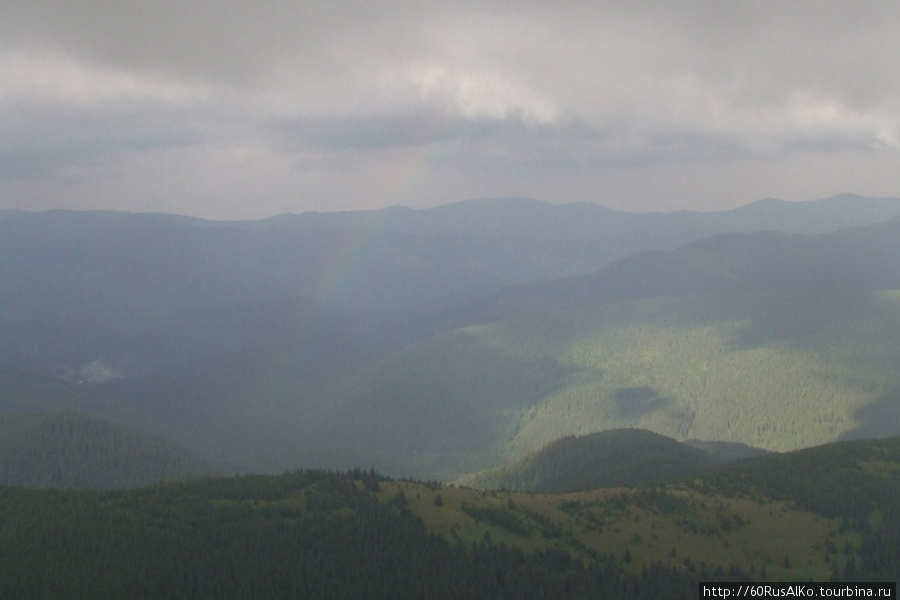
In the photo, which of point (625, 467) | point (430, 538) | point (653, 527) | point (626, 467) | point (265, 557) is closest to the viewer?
point (265, 557)

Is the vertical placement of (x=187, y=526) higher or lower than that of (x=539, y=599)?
higher

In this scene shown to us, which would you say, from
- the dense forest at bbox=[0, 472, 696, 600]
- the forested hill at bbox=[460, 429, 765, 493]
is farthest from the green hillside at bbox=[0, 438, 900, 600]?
the forested hill at bbox=[460, 429, 765, 493]

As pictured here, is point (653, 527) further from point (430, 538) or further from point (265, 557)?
point (265, 557)

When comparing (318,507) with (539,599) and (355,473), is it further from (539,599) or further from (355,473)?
(539,599)

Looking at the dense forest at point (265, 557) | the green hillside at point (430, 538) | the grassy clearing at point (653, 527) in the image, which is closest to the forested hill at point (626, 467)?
the green hillside at point (430, 538)

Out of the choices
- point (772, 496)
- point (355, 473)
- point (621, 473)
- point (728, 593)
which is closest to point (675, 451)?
point (621, 473)

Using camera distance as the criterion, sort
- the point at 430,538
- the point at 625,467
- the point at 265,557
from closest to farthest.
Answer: the point at 265,557, the point at 430,538, the point at 625,467

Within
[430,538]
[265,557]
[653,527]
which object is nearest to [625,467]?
[653,527]

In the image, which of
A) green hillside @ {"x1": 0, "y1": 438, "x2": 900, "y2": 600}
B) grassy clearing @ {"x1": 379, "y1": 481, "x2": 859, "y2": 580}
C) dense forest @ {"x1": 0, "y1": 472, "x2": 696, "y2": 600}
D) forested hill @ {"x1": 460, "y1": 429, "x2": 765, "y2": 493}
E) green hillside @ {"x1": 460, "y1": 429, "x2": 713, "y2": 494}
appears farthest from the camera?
forested hill @ {"x1": 460, "y1": 429, "x2": 765, "y2": 493}

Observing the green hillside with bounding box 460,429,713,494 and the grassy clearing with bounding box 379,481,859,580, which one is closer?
the grassy clearing with bounding box 379,481,859,580

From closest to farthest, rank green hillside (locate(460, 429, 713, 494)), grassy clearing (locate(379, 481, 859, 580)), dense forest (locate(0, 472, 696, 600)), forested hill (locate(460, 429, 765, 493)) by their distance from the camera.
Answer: dense forest (locate(0, 472, 696, 600)) < grassy clearing (locate(379, 481, 859, 580)) < green hillside (locate(460, 429, 713, 494)) < forested hill (locate(460, 429, 765, 493))

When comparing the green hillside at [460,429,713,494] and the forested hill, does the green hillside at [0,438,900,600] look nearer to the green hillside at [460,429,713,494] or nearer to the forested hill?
the forested hill
